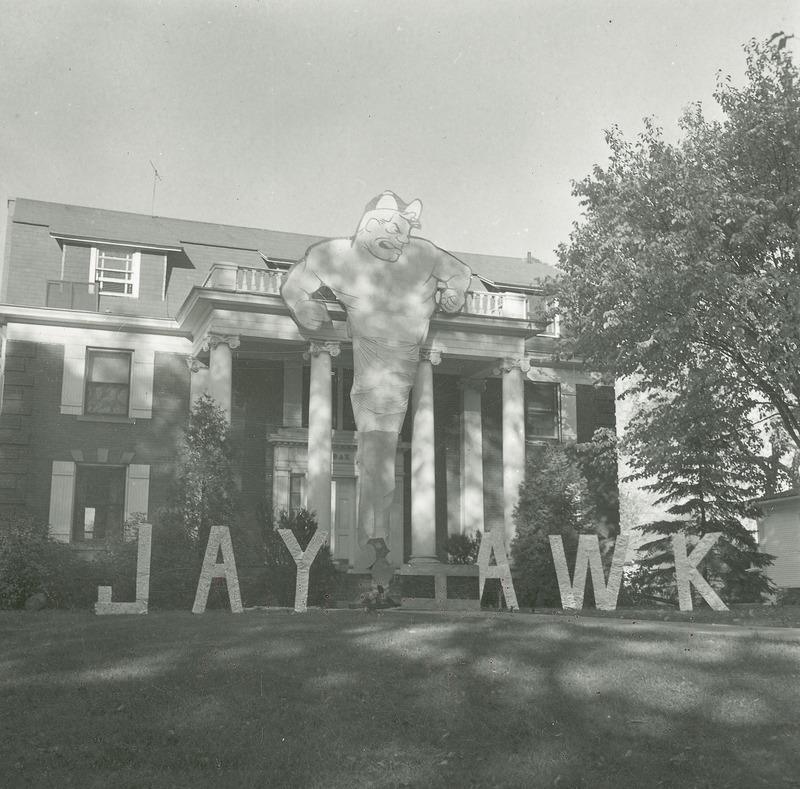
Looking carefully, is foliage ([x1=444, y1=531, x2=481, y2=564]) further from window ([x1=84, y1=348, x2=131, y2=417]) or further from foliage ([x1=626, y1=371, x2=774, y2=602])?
window ([x1=84, y1=348, x2=131, y2=417])

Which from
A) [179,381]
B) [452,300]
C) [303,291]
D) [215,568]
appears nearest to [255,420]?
[179,381]

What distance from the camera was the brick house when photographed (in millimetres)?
25625

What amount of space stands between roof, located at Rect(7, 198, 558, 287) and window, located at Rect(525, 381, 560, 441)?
3.39m

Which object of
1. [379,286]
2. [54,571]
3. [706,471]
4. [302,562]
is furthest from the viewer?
[379,286]

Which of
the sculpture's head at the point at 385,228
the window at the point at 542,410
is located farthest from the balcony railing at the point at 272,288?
the window at the point at 542,410

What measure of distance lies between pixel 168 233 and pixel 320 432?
30.1 ft

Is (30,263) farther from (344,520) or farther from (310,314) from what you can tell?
(344,520)

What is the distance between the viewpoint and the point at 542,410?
30.7 metres

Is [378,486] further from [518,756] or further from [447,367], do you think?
[518,756]

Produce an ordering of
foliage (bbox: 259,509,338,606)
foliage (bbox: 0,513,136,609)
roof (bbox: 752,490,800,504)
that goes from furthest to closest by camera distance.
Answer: roof (bbox: 752,490,800,504), foliage (bbox: 259,509,338,606), foliage (bbox: 0,513,136,609)

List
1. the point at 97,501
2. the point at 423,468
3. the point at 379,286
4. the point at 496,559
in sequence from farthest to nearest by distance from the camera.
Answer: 1. the point at 97,501
2. the point at 423,468
3. the point at 379,286
4. the point at 496,559

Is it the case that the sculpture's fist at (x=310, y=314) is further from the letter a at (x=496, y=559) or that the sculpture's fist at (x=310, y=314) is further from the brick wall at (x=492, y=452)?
the letter a at (x=496, y=559)

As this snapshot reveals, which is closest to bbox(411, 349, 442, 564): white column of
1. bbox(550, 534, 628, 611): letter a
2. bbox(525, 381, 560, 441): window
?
bbox(525, 381, 560, 441): window

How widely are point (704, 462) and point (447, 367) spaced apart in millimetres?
8148
